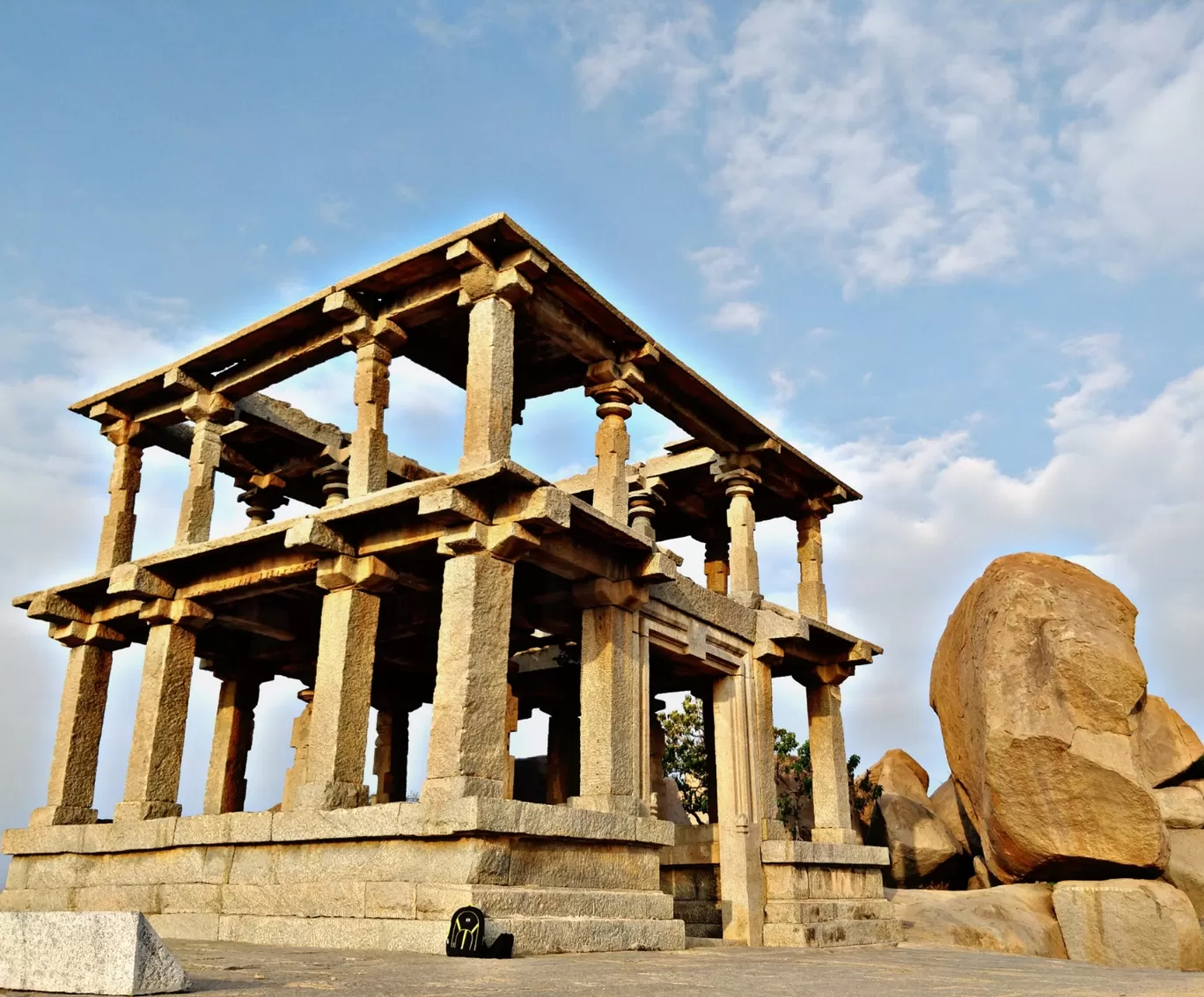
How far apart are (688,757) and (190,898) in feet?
53.5

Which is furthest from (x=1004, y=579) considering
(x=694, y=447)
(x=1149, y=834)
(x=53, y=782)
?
(x=53, y=782)

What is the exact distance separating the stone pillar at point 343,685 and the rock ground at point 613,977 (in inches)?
65.4

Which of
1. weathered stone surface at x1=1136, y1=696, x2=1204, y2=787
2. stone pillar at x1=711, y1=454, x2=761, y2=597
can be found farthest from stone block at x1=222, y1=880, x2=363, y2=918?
weathered stone surface at x1=1136, y1=696, x2=1204, y2=787

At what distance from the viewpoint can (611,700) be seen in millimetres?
10617

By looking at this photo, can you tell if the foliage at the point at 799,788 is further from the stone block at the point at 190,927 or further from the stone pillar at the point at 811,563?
the stone block at the point at 190,927

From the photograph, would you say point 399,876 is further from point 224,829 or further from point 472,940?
point 224,829

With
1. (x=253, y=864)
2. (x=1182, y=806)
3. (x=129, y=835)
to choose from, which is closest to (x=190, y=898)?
(x=253, y=864)

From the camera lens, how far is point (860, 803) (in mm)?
22891

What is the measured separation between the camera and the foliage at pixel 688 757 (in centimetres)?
2464

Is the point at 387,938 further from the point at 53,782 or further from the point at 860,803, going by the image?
the point at 860,803

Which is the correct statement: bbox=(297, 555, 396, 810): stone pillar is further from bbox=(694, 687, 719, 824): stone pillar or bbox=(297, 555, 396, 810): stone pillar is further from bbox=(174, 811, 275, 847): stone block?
bbox=(694, 687, 719, 824): stone pillar

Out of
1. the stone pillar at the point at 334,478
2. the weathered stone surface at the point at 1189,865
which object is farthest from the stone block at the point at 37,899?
the weathered stone surface at the point at 1189,865

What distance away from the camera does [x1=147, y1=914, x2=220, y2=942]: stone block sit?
9625mm

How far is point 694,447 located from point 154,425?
7302mm
